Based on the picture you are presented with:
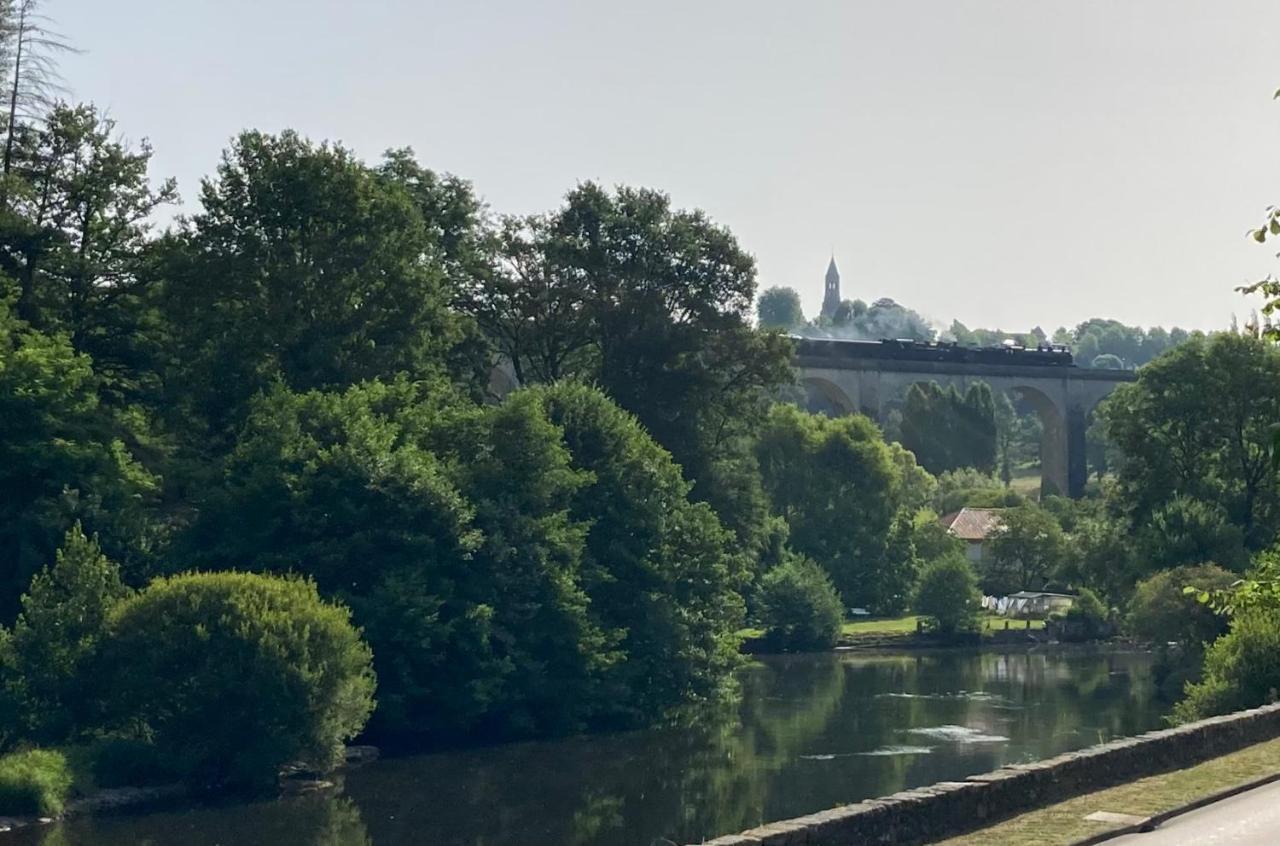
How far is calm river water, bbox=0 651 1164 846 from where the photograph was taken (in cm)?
3284

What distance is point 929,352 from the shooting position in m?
126

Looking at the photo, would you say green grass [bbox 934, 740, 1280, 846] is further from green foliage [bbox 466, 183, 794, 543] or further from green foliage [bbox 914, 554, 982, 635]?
green foliage [bbox 914, 554, 982, 635]

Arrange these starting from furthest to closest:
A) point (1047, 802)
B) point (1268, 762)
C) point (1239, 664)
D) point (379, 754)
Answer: point (379, 754), point (1239, 664), point (1268, 762), point (1047, 802)

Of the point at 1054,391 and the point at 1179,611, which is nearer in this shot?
the point at 1179,611

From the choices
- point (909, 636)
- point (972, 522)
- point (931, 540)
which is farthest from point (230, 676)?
point (972, 522)

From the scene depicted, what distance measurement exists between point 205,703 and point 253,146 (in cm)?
1931

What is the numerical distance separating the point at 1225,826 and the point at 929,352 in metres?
110

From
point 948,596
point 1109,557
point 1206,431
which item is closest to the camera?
point 1206,431

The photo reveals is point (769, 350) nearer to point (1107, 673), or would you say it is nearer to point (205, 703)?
point (1107, 673)

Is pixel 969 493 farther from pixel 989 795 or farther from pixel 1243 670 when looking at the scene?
pixel 989 795

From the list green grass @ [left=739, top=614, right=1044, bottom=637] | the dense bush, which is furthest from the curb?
green grass @ [left=739, top=614, right=1044, bottom=637]

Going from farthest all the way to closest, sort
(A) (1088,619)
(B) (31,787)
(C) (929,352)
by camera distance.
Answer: (C) (929,352) → (A) (1088,619) → (B) (31,787)

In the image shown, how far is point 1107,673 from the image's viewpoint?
6731 cm

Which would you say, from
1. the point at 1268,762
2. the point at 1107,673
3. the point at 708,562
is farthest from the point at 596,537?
the point at 1268,762
